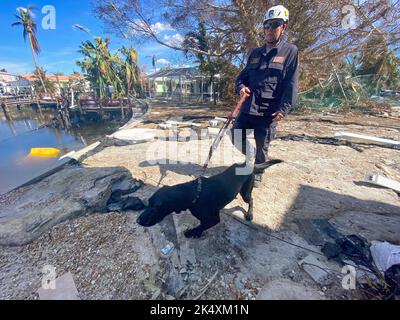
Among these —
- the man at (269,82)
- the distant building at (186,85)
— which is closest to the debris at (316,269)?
the man at (269,82)

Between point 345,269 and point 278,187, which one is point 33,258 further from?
point 278,187

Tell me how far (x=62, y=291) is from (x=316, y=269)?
2014 mm

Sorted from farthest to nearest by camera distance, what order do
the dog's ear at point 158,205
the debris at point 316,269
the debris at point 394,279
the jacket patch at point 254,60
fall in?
the jacket patch at point 254,60
the dog's ear at point 158,205
the debris at point 316,269
the debris at point 394,279

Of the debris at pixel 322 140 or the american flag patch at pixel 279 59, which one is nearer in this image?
the american flag patch at pixel 279 59

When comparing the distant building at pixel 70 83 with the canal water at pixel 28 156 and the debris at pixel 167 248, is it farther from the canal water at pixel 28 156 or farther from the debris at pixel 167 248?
the debris at pixel 167 248

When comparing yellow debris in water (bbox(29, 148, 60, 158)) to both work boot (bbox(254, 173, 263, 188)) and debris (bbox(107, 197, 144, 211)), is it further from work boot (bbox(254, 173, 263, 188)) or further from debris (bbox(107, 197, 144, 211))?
work boot (bbox(254, 173, 263, 188))

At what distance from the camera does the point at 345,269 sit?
5.42ft

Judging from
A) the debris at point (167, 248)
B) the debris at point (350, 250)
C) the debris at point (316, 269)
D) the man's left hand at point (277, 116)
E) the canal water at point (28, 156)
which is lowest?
the canal water at point (28, 156)

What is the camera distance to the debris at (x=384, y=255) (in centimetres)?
155

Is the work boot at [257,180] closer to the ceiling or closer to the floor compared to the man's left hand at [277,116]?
closer to the floor

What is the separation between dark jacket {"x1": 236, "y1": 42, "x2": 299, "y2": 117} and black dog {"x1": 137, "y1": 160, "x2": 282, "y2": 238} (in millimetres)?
1023

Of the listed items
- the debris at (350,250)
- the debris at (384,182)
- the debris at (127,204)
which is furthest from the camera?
the debris at (384,182)

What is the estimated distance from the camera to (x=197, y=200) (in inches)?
76.3

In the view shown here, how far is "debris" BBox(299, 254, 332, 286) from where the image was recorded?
62.5 inches
